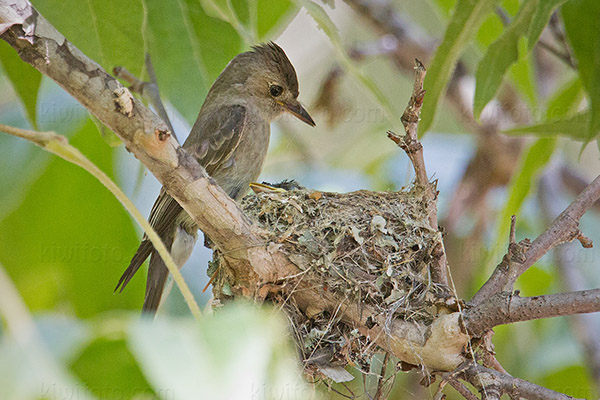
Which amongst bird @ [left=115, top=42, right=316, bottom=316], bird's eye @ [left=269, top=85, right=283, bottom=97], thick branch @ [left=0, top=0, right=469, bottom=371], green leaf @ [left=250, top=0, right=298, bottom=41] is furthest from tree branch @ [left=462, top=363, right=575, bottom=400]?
bird's eye @ [left=269, top=85, right=283, bottom=97]

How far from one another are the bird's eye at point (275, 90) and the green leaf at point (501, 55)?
1.71 metres

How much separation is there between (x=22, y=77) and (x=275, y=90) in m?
1.86

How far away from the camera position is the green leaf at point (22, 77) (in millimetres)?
2606

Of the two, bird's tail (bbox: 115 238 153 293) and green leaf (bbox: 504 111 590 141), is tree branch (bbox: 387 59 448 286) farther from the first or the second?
bird's tail (bbox: 115 238 153 293)

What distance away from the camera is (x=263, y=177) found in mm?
5418

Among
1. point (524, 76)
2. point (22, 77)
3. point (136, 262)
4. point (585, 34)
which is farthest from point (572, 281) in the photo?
point (22, 77)

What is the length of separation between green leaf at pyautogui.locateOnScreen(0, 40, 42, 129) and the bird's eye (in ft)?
5.93

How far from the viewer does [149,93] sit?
301 cm

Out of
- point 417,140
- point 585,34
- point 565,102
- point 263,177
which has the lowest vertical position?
point 417,140

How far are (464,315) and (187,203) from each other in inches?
36.5

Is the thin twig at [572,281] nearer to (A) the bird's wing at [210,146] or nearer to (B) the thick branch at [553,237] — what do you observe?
(B) the thick branch at [553,237]

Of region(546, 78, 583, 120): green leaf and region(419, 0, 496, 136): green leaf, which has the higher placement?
region(546, 78, 583, 120): green leaf

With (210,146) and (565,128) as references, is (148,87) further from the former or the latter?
(565,128)

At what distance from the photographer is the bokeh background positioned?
3.41ft
